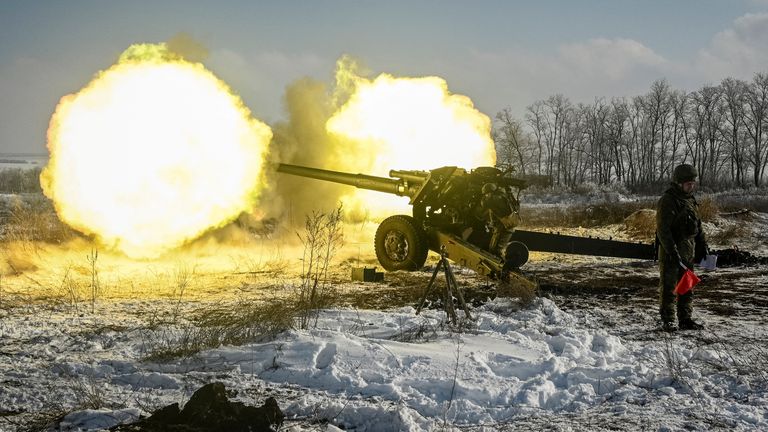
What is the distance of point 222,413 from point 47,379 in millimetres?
1914

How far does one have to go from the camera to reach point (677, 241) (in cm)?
720

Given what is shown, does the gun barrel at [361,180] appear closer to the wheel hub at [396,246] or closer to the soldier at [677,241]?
the wheel hub at [396,246]

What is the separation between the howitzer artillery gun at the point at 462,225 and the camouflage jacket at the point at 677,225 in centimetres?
195

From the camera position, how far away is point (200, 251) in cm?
1330

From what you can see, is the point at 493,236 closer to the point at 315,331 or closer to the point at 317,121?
the point at 315,331

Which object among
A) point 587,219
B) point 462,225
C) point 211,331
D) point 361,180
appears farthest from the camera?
point 587,219

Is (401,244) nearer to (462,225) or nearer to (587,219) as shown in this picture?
(462,225)

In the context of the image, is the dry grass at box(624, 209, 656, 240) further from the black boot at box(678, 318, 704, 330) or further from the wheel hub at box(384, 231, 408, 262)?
the black boot at box(678, 318, 704, 330)

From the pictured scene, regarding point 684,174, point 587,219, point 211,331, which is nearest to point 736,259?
point 684,174

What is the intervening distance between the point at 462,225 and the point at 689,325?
408cm

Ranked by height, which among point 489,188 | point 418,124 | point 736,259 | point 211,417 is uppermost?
point 418,124

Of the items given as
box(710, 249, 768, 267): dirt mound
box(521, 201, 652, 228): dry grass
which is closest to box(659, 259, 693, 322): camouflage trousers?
box(710, 249, 768, 267): dirt mound

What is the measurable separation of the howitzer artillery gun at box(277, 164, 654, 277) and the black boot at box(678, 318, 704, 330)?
2.16 meters

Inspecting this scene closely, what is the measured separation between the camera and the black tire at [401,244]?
1074 centimetres
